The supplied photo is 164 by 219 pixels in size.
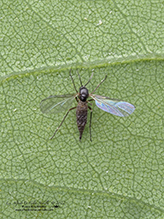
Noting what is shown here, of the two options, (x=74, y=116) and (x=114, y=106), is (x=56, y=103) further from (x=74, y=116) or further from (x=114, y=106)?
(x=114, y=106)

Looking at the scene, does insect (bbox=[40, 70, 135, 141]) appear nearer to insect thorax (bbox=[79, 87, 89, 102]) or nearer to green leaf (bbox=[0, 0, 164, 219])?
insect thorax (bbox=[79, 87, 89, 102])

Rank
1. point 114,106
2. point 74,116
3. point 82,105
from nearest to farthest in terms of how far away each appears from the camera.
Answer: point 114,106 → point 82,105 → point 74,116

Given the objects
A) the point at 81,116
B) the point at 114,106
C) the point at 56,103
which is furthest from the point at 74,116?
the point at 114,106

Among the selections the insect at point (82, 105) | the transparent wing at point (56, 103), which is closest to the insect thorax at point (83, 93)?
the insect at point (82, 105)

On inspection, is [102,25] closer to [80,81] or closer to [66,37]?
[66,37]

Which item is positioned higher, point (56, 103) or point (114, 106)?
point (56, 103)

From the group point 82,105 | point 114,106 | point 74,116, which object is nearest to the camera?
point 114,106

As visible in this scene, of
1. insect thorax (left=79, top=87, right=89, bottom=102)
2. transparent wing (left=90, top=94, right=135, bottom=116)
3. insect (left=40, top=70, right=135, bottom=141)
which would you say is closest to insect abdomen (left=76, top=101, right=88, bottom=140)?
insect (left=40, top=70, right=135, bottom=141)

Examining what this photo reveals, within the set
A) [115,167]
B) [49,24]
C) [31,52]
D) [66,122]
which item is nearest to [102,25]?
[49,24]
